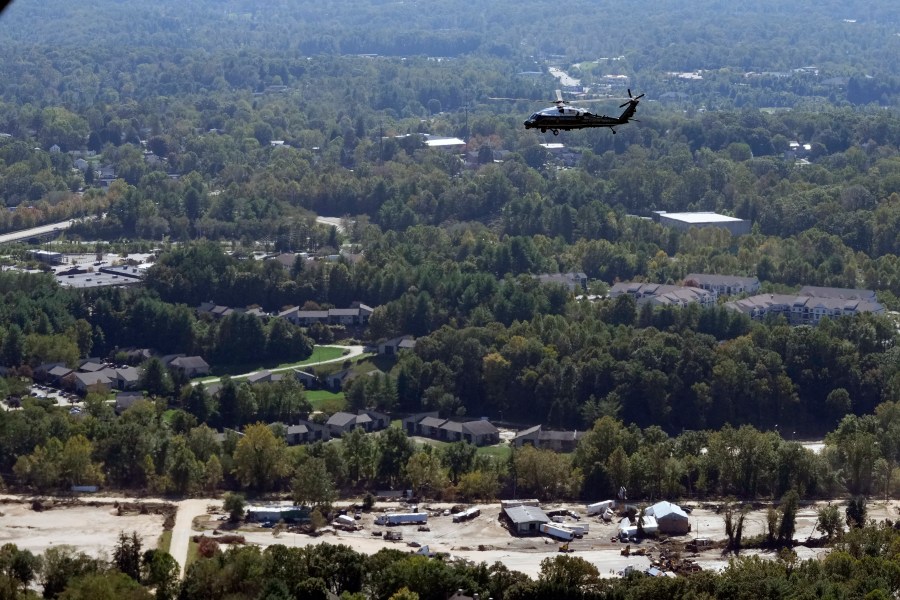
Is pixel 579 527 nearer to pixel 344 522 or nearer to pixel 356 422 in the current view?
pixel 344 522

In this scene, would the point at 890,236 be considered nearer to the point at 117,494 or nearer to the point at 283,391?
the point at 283,391

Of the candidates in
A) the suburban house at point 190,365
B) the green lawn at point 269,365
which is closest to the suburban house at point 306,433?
the green lawn at point 269,365

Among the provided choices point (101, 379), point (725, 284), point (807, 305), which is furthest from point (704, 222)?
point (101, 379)

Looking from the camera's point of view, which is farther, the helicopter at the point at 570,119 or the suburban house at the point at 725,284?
the suburban house at the point at 725,284

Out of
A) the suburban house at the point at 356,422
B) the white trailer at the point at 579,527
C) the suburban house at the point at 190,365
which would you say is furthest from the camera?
the suburban house at the point at 190,365

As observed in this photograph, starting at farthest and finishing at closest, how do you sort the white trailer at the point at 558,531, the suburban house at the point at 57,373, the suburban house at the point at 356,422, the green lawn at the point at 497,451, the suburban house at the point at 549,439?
the suburban house at the point at 57,373 → the suburban house at the point at 356,422 → the suburban house at the point at 549,439 → the green lawn at the point at 497,451 → the white trailer at the point at 558,531

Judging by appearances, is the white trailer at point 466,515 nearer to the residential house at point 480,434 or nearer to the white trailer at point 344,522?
the white trailer at point 344,522

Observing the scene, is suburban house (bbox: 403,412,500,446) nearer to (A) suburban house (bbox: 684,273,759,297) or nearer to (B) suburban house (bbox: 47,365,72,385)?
(B) suburban house (bbox: 47,365,72,385)

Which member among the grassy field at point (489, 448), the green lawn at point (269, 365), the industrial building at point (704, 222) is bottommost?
the green lawn at point (269, 365)
